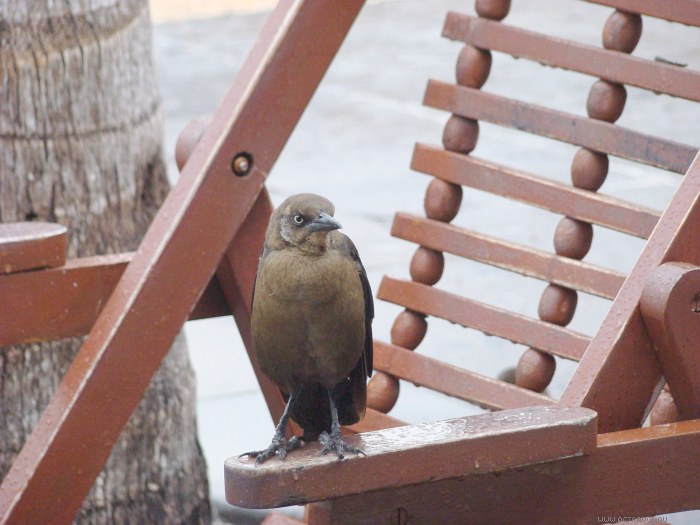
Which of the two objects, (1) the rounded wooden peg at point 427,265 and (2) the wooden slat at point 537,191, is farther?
(1) the rounded wooden peg at point 427,265

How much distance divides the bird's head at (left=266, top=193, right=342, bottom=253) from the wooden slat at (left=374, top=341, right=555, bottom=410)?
83cm

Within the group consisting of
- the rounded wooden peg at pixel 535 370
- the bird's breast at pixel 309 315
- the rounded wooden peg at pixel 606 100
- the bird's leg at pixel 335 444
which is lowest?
the rounded wooden peg at pixel 535 370

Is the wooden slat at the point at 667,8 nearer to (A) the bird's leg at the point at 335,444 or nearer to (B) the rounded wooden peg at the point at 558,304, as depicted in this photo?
(B) the rounded wooden peg at the point at 558,304

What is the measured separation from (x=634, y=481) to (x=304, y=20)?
1106 mm

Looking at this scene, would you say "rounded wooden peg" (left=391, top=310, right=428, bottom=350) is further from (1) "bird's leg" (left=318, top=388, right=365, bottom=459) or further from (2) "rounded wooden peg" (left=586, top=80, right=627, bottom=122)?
(1) "bird's leg" (left=318, top=388, right=365, bottom=459)

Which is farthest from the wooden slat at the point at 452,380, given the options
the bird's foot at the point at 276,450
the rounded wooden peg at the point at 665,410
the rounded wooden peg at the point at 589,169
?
the bird's foot at the point at 276,450

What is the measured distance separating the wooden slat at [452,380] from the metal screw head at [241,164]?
0.66 m

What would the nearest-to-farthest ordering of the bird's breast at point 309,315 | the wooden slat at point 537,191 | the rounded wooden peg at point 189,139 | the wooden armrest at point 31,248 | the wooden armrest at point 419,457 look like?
the wooden armrest at point 419,457, the bird's breast at point 309,315, the wooden armrest at point 31,248, the rounded wooden peg at point 189,139, the wooden slat at point 537,191

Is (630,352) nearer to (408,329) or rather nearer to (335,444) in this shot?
(335,444)

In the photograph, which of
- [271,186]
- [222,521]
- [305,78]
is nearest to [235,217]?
[305,78]

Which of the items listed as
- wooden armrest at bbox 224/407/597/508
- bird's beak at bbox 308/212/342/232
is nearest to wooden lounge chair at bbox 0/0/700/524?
wooden armrest at bbox 224/407/597/508

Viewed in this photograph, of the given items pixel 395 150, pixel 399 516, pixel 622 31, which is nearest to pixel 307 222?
pixel 399 516

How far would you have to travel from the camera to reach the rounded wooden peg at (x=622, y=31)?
2.47 meters

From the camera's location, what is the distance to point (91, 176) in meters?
2.89
